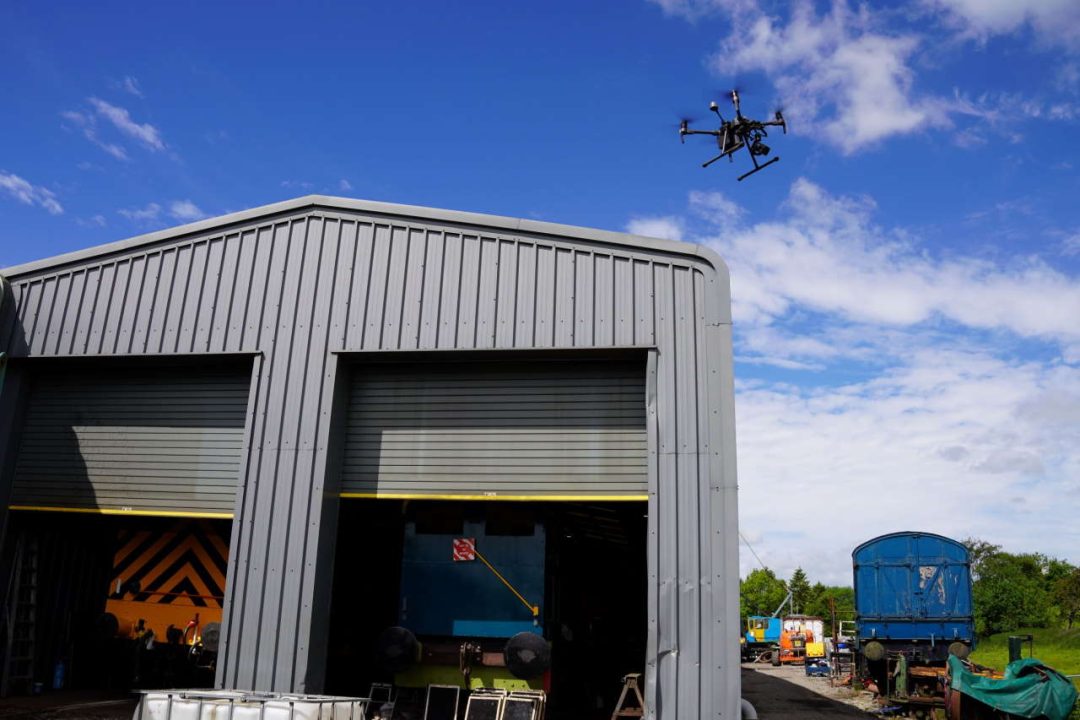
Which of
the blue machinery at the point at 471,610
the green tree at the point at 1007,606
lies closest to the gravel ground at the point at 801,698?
the blue machinery at the point at 471,610

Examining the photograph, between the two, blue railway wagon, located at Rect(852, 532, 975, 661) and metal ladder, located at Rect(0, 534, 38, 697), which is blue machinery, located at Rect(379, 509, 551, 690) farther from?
blue railway wagon, located at Rect(852, 532, 975, 661)

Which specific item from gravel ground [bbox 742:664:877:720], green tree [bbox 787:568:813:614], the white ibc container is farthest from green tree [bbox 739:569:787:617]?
the white ibc container

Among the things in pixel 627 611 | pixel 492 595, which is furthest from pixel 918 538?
pixel 492 595

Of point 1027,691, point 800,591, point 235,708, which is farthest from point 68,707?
point 800,591

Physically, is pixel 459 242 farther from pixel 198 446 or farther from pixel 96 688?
pixel 96 688

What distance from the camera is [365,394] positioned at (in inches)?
386

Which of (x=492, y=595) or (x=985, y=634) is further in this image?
(x=985, y=634)

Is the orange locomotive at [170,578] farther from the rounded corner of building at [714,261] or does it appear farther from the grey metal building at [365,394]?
the rounded corner of building at [714,261]

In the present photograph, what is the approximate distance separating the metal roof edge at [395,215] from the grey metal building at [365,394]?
0.11 feet

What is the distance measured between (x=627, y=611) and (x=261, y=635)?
7546 millimetres

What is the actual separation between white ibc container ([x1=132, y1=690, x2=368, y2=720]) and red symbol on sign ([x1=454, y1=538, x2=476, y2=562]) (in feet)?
9.18

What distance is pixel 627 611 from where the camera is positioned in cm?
1453

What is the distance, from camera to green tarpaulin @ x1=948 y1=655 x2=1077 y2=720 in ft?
36.5

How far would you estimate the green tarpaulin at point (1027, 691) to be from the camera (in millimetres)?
11125
